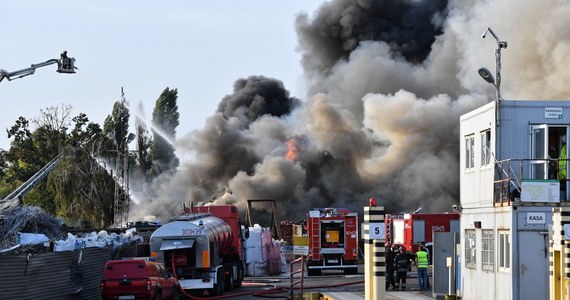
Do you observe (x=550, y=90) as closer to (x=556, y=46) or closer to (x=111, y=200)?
(x=556, y=46)

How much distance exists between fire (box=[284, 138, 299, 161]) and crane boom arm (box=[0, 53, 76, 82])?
151ft

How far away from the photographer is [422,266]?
3578 centimetres

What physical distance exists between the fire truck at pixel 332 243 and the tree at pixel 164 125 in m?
53.5

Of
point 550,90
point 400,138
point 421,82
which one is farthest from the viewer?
point 421,82

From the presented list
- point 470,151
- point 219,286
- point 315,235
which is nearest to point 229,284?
point 219,286

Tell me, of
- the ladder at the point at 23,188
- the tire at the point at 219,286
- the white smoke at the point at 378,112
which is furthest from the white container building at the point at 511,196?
the white smoke at the point at 378,112

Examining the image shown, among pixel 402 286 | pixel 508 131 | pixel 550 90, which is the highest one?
pixel 550 90

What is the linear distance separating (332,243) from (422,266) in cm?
1163

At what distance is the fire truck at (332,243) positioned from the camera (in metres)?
47.0

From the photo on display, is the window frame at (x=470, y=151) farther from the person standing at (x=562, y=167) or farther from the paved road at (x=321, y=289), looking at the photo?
the paved road at (x=321, y=289)

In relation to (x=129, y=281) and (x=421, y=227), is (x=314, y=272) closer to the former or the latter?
(x=421, y=227)

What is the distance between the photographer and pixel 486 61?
7306cm

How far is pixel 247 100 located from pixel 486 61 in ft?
73.6

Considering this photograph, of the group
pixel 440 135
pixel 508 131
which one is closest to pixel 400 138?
pixel 440 135
